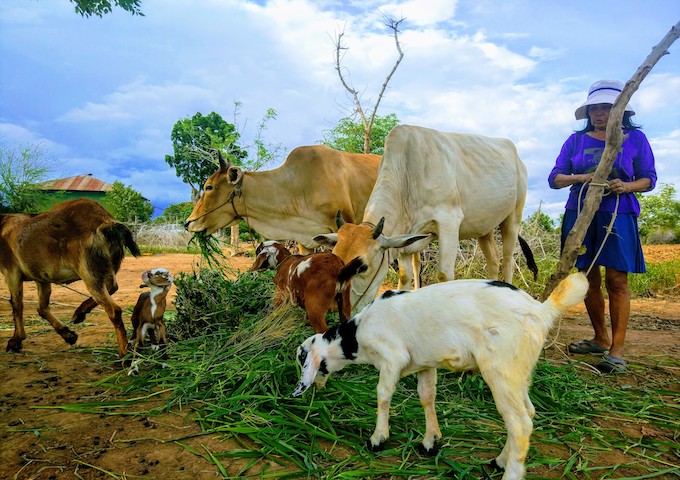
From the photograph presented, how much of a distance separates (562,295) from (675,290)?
10.2 metres

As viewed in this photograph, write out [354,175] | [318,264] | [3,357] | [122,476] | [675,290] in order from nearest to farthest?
[122,476], [318,264], [3,357], [354,175], [675,290]

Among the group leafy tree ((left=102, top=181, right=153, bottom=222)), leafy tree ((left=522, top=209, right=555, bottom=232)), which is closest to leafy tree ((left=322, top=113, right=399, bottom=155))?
leafy tree ((left=522, top=209, right=555, bottom=232))

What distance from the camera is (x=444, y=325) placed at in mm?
2686

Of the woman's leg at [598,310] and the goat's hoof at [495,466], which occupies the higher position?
the woman's leg at [598,310]

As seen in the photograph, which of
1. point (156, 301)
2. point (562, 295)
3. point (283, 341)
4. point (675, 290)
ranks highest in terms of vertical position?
point (562, 295)

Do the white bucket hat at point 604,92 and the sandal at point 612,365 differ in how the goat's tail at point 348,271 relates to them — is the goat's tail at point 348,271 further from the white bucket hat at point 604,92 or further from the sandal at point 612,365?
the white bucket hat at point 604,92

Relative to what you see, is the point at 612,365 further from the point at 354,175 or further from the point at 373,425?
the point at 354,175

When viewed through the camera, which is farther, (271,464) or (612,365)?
(612,365)

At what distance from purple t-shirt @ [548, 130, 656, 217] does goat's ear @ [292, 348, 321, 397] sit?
3351mm

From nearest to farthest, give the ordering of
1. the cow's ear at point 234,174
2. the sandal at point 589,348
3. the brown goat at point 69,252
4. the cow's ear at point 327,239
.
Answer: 1. the brown goat at point 69,252
2. the cow's ear at point 327,239
3. the sandal at point 589,348
4. the cow's ear at point 234,174

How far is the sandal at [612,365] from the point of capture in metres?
4.55

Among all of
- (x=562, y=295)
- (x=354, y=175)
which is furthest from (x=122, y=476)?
(x=354, y=175)

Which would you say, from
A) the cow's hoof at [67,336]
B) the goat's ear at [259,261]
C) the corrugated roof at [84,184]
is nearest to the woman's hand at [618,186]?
the goat's ear at [259,261]

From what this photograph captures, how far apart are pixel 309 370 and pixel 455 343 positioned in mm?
931
